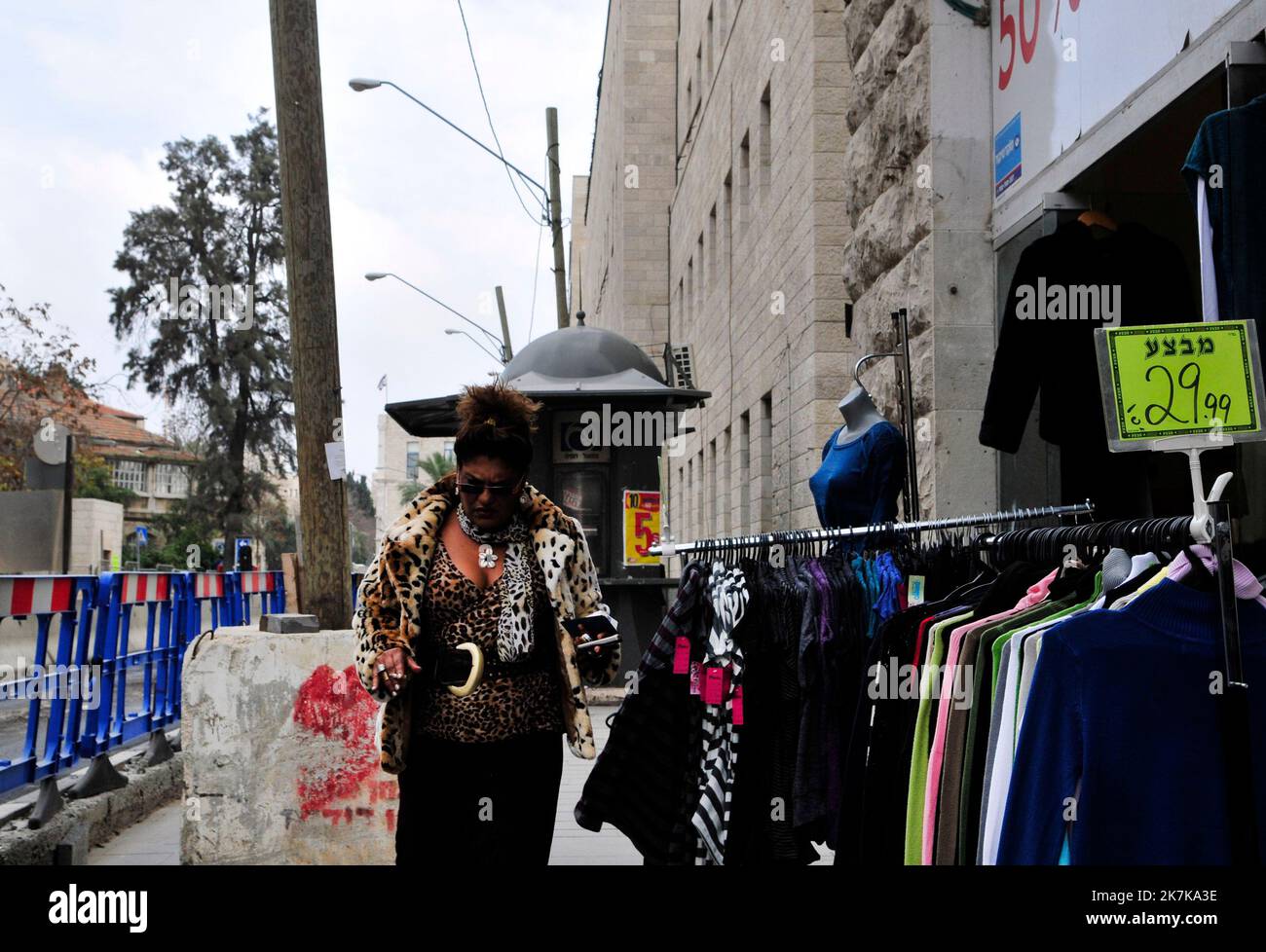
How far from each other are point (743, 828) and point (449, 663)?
1.25 meters

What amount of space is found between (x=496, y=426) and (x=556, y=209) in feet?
66.1

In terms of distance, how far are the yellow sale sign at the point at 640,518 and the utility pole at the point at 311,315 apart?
6.25 meters

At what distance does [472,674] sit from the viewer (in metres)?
4.20

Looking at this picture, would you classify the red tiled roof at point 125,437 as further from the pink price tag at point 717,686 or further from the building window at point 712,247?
the pink price tag at point 717,686

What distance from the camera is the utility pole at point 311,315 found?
764 centimetres

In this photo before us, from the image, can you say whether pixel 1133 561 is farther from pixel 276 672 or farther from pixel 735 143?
pixel 735 143

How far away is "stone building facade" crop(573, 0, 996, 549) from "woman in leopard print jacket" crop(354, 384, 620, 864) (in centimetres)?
299

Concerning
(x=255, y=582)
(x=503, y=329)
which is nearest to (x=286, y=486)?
(x=503, y=329)

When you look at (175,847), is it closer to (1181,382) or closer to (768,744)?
(768,744)

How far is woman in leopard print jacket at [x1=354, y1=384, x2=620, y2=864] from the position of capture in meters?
4.23

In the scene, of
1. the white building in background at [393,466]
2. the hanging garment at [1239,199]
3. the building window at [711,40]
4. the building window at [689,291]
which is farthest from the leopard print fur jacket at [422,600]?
the white building in background at [393,466]
